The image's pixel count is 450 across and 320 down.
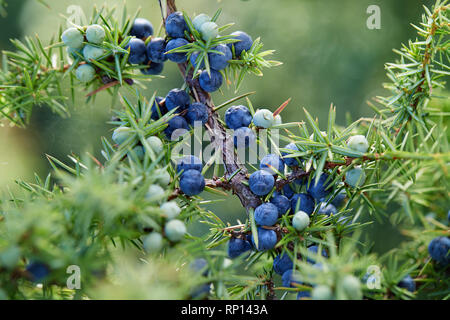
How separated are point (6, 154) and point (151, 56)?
2.95 feet

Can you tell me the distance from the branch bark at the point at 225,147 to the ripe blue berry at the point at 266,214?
0.04 m

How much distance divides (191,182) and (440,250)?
0.38 meters

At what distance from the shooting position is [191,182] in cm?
50

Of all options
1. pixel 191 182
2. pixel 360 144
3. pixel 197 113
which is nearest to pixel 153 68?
pixel 197 113

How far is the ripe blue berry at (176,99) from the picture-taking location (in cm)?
58

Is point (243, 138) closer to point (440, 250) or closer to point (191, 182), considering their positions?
point (191, 182)

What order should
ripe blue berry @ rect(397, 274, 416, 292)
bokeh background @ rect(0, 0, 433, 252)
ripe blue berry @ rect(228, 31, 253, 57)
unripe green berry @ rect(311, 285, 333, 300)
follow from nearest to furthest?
1. unripe green berry @ rect(311, 285, 333, 300)
2. ripe blue berry @ rect(397, 274, 416, 292)
3. ripe blue berry @ rect(228, 31, 253, 57)
4. bokeh background @ rect(0, 0, 433, 252)

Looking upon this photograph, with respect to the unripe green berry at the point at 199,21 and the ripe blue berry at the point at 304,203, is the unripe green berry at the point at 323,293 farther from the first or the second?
the unripe green berry at the point at 199,21

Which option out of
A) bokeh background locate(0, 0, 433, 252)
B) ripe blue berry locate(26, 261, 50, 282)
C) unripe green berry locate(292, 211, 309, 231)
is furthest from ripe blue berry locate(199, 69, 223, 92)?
bokeh background locate(0, 0, 433, 252)

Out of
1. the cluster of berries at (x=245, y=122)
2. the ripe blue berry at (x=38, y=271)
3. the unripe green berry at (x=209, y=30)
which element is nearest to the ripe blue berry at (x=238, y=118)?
the cluster of berries at (x=245, y=122)

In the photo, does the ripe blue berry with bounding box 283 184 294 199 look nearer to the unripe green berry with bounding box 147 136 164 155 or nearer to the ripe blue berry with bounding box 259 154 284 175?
the ripe blue berry with bounding box 259 154 284 175

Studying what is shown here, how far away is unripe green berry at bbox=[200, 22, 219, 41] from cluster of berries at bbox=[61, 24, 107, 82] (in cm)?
15

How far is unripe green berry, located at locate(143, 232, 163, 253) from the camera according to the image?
0.42 m
